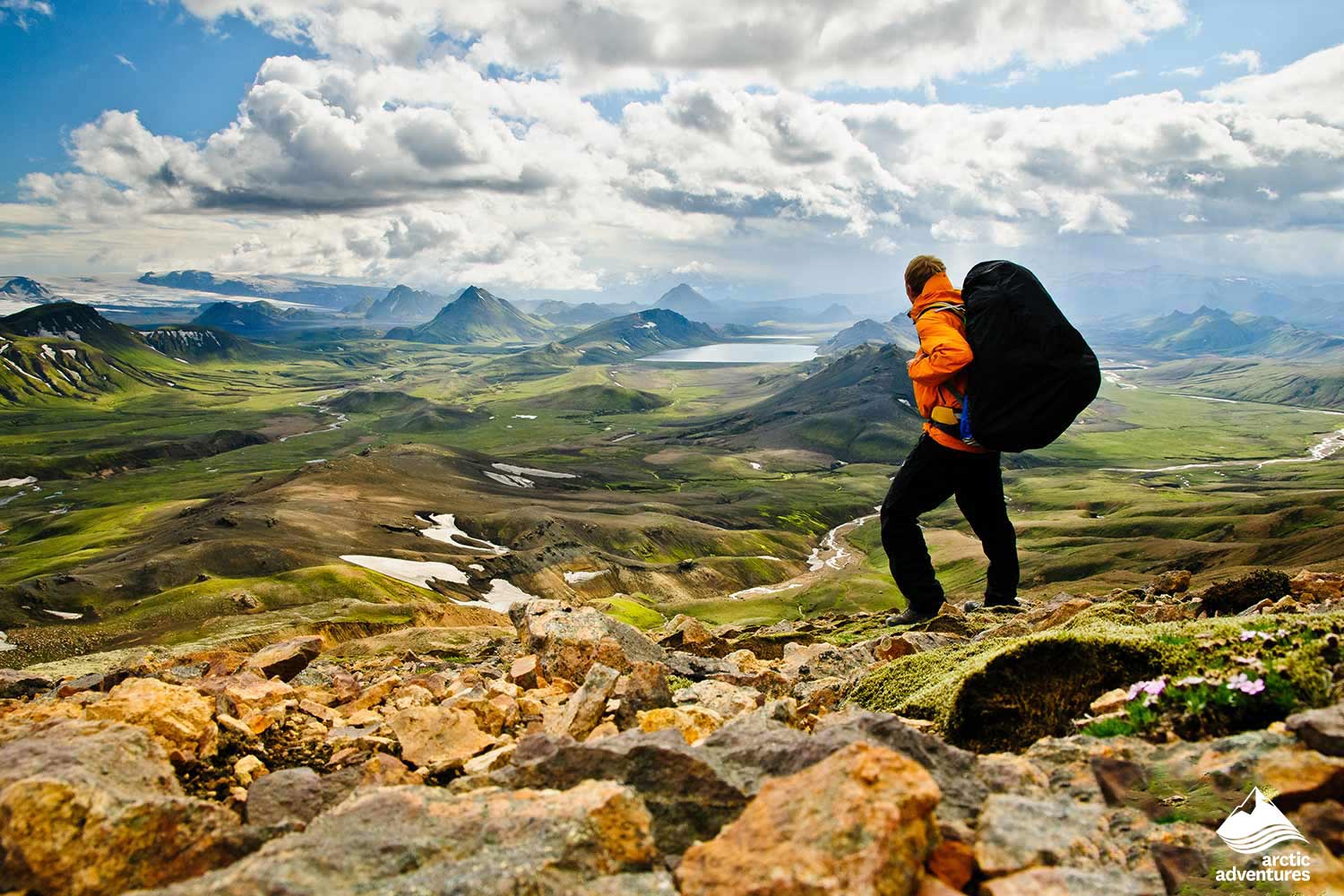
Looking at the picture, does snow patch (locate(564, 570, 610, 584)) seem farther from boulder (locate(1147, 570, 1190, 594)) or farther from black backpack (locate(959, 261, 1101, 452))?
black backpack (locate(959, 261, 1101, 452))

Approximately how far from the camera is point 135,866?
218 inches

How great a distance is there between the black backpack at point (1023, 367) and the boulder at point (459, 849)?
9156 mm

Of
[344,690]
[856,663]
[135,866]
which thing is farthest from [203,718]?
[856,663]

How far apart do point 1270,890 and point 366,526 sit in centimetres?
16027

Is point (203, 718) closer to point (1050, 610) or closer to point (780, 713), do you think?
point (780, 713)

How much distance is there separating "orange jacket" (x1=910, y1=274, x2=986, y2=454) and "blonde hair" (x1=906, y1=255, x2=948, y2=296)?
10 centimetres

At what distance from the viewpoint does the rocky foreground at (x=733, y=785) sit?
15.6 ft

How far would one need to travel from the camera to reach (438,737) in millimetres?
9117

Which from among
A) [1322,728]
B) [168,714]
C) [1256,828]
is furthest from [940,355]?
[168,714]

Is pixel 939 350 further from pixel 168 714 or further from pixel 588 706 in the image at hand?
pixel 168 714

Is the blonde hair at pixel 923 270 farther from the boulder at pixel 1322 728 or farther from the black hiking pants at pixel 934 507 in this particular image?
the boulder at pixel 1322 728

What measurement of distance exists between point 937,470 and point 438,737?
9890 millimetres

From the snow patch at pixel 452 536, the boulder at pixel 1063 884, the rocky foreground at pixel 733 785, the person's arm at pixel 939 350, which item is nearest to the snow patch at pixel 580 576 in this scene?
the snow patch at pixel 452 536

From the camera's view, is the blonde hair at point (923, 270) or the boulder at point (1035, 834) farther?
the blonde hair at point (923, 270)
